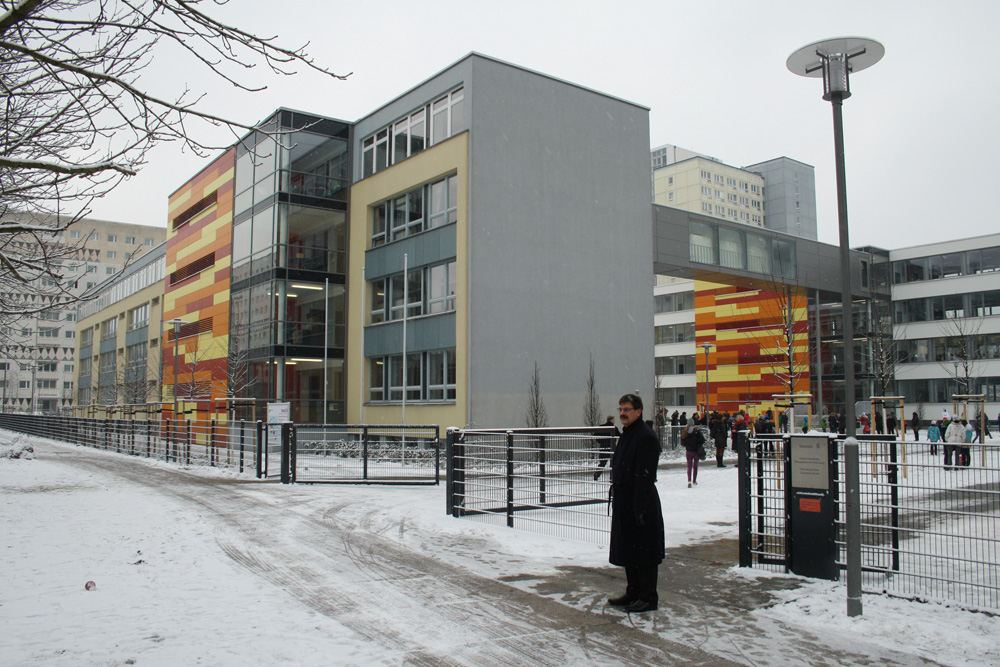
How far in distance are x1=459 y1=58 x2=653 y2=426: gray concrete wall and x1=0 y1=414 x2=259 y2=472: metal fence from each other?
7.92 metres

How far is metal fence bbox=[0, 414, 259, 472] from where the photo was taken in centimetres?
2114

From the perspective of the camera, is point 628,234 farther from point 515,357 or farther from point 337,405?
point 337,405

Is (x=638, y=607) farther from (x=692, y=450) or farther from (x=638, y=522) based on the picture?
(x=692, y=450)

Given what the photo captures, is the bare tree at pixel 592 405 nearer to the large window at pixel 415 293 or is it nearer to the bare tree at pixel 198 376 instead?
the large window at pixel 415 293

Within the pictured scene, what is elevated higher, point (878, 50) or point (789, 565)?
point (878, 50)

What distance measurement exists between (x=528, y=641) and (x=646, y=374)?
86.4 ft

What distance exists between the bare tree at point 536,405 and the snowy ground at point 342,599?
47.3 ft

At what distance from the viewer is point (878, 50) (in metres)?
6.81

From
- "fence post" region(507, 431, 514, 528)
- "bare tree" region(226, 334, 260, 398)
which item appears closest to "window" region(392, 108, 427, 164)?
"bare tree" region(226, 334, 260, 398)

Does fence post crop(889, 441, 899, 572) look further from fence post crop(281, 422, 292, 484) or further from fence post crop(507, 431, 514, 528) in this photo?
fence post crop(281, 422, 292, 484)

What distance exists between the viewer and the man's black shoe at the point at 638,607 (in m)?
6.43

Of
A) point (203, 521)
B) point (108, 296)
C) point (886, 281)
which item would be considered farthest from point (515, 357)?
point (108, 296)

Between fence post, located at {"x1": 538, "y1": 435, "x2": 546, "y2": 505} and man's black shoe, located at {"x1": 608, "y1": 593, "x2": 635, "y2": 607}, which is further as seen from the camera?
fence post, located at {"x1": 538, "y1": 435, "x2": 546, "y2": 505}

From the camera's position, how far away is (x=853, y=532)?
20.6 ft
